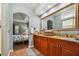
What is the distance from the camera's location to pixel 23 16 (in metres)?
2.92

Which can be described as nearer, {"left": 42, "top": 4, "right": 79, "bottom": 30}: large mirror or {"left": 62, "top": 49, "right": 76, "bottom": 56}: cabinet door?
{"left": 62, "top": 49, "right": 76, "bottom": 56}: cabinet door

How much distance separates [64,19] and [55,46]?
2.41ft

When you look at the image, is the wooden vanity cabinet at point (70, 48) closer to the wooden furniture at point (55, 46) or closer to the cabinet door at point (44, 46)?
the wooden furniture at point (55, 46)

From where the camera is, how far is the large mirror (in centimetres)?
237

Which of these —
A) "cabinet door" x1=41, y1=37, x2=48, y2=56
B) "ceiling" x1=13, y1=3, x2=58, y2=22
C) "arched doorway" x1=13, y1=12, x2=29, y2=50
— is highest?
"ceiling" x1=13, y1=3, x2=58, y2=22

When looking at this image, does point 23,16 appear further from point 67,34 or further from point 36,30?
point 67,34

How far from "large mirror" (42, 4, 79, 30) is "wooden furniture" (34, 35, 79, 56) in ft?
1.46

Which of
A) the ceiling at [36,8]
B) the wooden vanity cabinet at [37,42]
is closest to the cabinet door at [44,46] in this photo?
the wooden vanity cabinet at [37,42]

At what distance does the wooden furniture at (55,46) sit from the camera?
1.83 meters

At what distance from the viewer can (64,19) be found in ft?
8.74

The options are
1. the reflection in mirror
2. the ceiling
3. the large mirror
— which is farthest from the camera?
the reflection in mirror

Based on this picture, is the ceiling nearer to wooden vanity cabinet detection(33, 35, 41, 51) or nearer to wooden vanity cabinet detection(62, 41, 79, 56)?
wooden vanity cabinet detection(33, 35, 41, 51)

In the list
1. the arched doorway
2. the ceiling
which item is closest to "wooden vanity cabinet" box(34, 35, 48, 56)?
the arched doorway

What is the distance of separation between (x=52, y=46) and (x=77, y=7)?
1.01m
